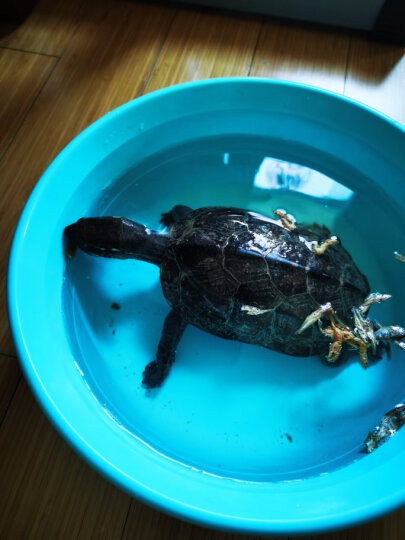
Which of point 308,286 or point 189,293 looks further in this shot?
point 189,293

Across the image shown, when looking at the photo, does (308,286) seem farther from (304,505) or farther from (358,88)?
(358,88)

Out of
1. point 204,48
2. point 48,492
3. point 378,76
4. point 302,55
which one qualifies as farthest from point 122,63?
point 48,492

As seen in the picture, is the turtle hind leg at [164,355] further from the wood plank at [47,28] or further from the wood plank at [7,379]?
the wood plank at [47,28]

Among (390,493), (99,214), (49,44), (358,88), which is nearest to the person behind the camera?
(390,493)

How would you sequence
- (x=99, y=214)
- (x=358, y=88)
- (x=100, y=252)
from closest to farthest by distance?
(x=100, y=252)
(x=99, y=214)
(x=358, y=88)

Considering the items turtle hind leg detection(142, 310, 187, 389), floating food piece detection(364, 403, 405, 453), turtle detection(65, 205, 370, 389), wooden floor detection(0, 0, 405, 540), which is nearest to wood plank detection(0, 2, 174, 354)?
wooden floor detection(0, 0, 405, 540)

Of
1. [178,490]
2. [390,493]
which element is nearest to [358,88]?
[390,493]

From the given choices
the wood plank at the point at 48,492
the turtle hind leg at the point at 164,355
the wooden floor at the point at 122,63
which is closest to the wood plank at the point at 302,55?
the wooden floor at the point at 122,63
